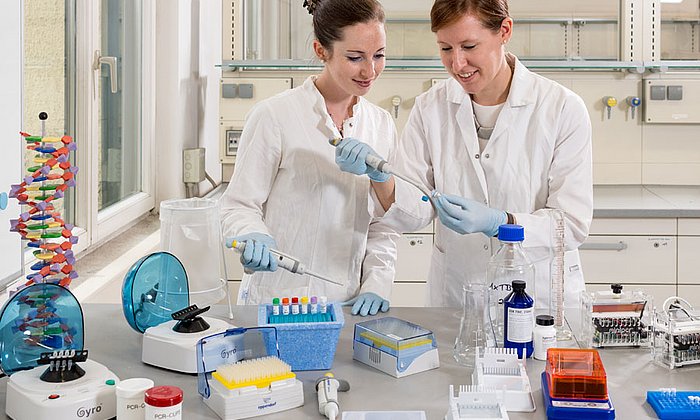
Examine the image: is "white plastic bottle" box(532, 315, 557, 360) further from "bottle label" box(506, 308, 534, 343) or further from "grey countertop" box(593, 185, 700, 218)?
"grey countertop" box(593, 185, 700, 218)

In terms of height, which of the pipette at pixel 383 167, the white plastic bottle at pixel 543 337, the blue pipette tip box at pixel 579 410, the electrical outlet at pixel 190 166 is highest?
the electrical outlet at pixel 190 166

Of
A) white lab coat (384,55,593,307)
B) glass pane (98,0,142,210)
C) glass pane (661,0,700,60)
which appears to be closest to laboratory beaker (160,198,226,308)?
white lab coat (384,55,593,307)

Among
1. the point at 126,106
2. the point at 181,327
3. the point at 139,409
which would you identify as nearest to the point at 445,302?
the point at 181,327

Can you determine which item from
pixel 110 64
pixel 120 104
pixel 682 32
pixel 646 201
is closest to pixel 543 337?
pixel 110 64

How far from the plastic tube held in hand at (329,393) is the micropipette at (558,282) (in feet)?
1.68

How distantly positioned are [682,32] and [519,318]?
8.65 feet

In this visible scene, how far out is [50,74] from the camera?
255cm

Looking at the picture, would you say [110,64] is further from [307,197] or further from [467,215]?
[467,215]

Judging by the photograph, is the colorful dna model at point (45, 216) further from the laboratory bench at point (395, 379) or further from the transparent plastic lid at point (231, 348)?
the transparent plastic lid at point (231, 348)

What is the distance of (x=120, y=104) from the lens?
126 inches

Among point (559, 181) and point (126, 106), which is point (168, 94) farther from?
point (559, 181)

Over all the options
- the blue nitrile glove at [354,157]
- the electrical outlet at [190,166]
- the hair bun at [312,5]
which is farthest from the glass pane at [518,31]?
the blue nitrile glove at [354,157]

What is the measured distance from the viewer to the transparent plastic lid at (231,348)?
4.46ft

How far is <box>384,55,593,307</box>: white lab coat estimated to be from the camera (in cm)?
198
